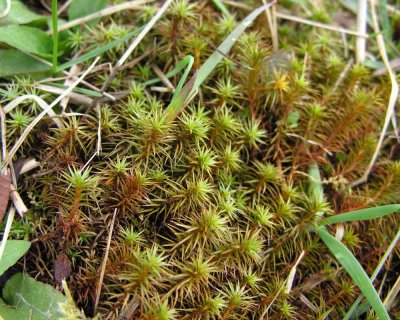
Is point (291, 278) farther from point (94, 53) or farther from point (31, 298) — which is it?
point (94, 53)

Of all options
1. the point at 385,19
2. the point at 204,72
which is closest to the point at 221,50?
the point at 204,72

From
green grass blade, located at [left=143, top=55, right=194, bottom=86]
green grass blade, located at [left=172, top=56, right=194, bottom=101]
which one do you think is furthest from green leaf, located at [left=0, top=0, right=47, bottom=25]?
green grass blade, located at [left=172, top=56, right=194, bottom=101]

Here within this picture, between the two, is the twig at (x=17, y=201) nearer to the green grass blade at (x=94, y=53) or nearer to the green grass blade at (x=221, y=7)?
the green grass blade at (x=94, y=53)

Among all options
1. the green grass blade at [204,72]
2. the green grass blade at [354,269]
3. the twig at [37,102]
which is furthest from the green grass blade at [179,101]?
the green grass blade at [354,269]

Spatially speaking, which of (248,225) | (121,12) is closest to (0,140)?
(121,12)

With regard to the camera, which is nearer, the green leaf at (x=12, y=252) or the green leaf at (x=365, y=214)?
the green leaf at (x=12, y=252)

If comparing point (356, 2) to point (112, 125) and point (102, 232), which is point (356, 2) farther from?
point (102, 232)
